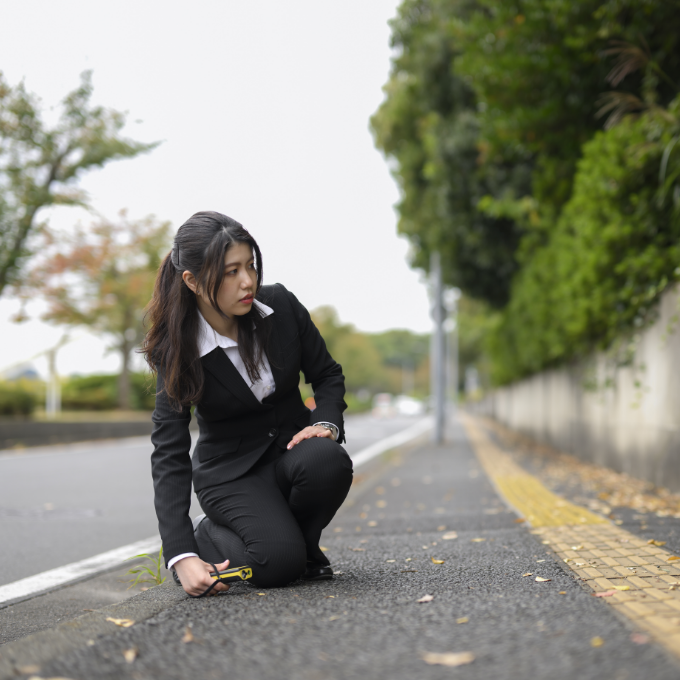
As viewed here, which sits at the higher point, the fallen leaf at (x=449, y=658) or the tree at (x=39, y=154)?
the tree at (x=39, y=154)

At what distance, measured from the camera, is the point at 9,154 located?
14.9m

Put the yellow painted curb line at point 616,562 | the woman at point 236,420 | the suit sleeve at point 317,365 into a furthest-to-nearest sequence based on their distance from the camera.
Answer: the suit sleeve at point 317,365 < the woman at point 236,420 < the yellow painted curb line at point 616,562

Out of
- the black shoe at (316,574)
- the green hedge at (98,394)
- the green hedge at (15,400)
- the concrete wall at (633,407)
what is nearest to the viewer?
the black shoe at (316,574)

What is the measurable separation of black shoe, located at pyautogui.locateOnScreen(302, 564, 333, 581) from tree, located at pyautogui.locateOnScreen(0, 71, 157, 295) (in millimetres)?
13175

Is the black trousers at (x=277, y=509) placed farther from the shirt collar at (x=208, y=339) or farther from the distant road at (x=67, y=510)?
the distant road at (x=67, y=510)

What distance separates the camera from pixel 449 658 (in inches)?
78.5

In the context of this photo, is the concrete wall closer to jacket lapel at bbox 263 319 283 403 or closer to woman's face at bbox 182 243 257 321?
jacket lapel at bbox 263 319 283 403

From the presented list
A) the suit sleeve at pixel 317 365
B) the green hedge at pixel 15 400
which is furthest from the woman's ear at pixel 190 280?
the green hedge at pixel 15 400

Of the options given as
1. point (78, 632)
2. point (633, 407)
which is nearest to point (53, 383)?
point (633, 407)

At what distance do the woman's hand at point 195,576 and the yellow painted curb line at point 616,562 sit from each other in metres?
1.50

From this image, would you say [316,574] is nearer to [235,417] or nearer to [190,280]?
[235,417]

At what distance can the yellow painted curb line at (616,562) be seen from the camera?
234 centimetres

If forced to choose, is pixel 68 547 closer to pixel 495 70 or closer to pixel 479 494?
pixel 479 494

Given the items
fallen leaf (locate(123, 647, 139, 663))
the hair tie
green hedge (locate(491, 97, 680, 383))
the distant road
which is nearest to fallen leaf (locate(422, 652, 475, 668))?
fallen leaf (locate(123, 647, 139, 663))
